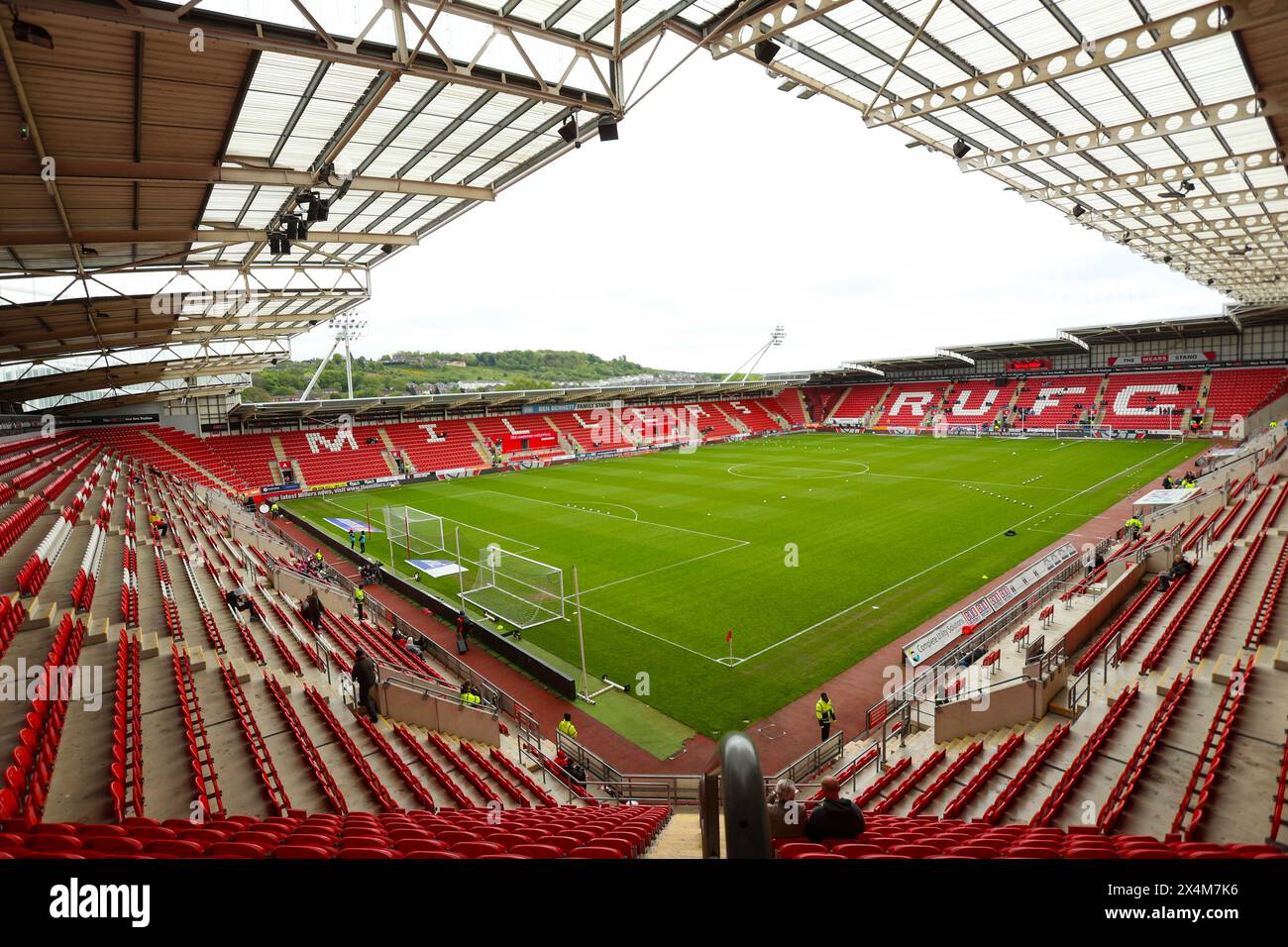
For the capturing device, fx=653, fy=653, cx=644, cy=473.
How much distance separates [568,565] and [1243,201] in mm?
23569

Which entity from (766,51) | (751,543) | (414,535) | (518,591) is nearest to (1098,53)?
(766,51)

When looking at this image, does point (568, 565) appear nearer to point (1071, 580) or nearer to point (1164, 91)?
point (1071, 580)

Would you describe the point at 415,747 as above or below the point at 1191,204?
below

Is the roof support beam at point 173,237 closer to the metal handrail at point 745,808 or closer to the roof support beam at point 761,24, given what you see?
the roof support beam at point 761,24

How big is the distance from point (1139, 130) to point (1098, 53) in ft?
15.0

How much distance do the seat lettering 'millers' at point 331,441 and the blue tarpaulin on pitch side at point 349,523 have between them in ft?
54.2

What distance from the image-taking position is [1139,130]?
13.9m

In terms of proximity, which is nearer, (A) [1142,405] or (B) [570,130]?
(B) [570,130]

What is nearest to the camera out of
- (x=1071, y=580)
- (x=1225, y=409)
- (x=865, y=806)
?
(x=865, y=806)

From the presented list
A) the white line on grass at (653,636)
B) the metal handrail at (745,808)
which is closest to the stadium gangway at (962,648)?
the white line on grass at (653,636)

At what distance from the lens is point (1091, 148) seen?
47.1ft

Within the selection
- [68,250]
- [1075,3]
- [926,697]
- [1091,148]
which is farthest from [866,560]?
[68,250]

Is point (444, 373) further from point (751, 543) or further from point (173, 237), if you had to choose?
point (173, 237)

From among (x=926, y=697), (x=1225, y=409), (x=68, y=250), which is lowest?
(x=926, y=697)
